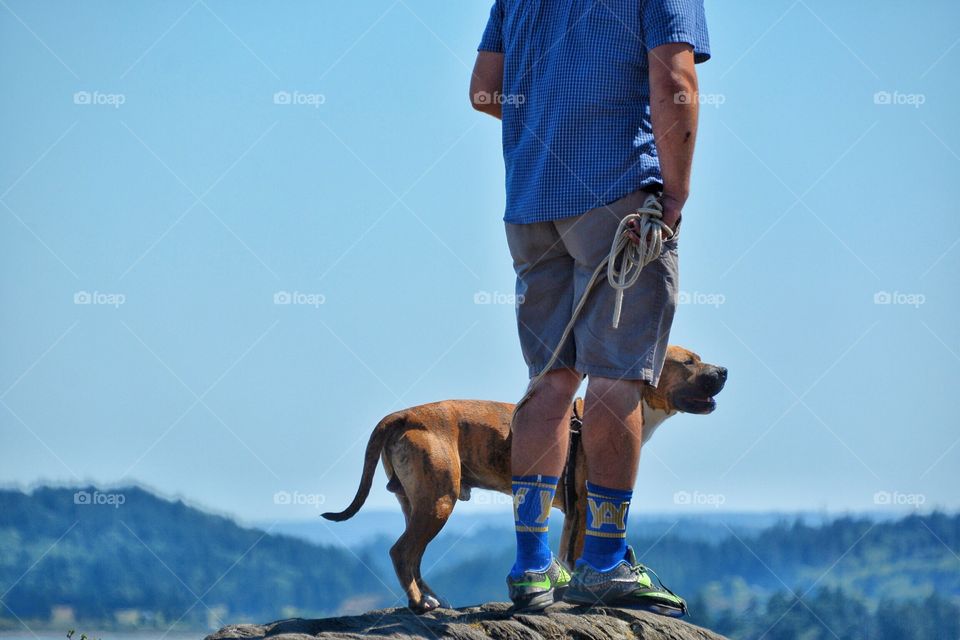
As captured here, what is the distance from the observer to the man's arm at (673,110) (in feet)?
11.5

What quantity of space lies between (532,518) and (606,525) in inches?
9.8

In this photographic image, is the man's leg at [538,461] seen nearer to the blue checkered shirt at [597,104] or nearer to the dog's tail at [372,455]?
the blue checkered shirt at [597,104]

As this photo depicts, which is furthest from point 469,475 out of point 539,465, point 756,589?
point 756,589

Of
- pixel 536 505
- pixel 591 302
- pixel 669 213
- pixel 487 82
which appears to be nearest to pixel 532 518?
pixel 536 505

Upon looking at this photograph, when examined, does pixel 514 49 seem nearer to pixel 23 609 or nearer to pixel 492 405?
pixel 492 405

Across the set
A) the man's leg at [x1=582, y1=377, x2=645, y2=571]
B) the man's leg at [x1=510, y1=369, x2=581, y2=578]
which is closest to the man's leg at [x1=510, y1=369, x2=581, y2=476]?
the man's leg at [x1=510, y1=369, x2=581, y2=578]

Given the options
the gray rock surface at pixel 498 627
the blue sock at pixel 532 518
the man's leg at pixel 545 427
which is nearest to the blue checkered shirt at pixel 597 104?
the man's leg at pixel 545 427

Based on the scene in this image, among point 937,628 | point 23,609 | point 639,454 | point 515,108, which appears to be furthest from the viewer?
point 937,628

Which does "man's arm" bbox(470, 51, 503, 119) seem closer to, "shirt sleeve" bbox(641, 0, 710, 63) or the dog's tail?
"shirt sleeve" bbox(641, 0, 710, 63)

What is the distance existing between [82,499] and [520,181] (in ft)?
10.8

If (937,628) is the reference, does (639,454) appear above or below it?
above

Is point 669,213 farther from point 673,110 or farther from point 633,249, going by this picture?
point 673,110

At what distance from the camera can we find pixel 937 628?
332 inches

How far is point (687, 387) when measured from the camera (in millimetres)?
5504
